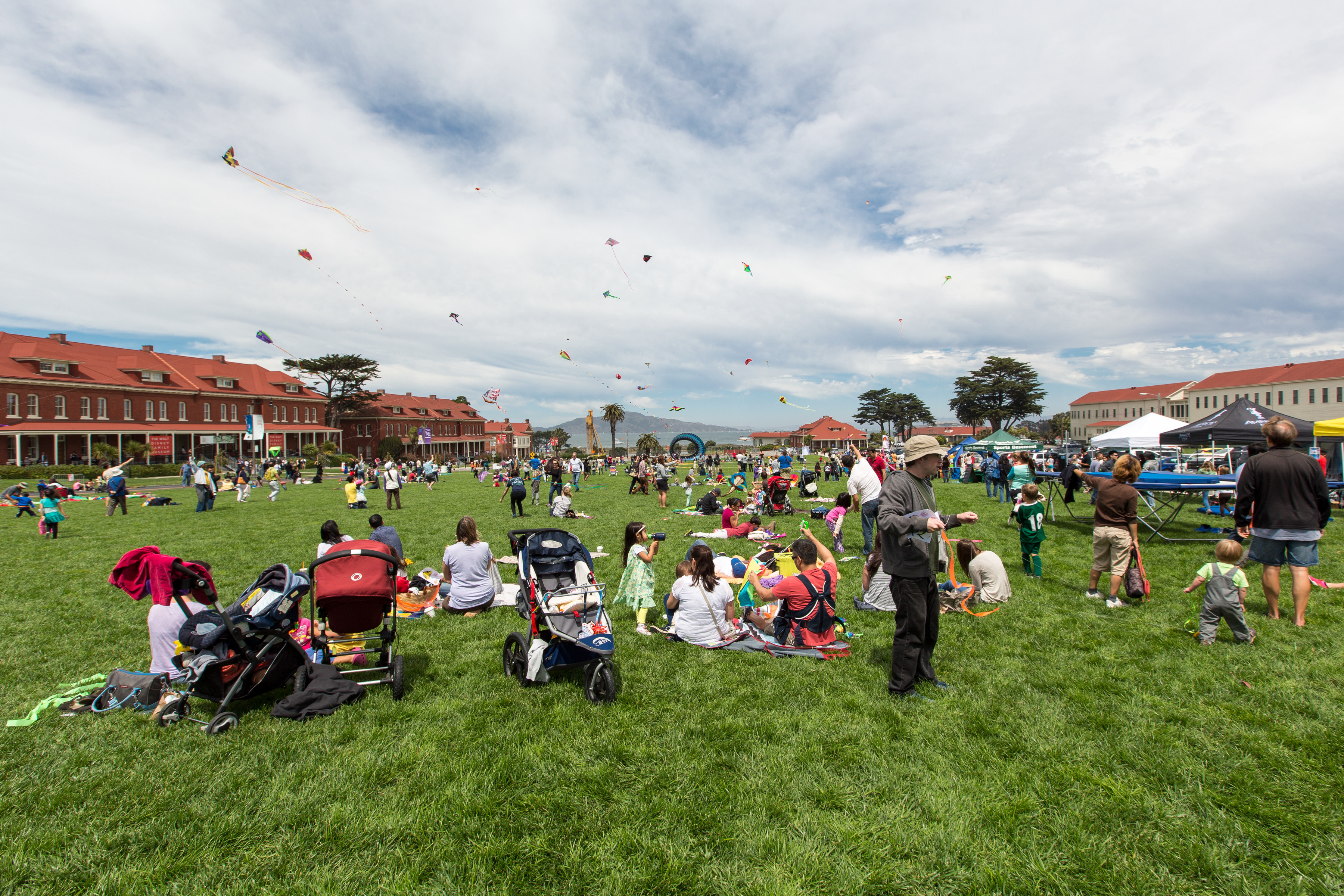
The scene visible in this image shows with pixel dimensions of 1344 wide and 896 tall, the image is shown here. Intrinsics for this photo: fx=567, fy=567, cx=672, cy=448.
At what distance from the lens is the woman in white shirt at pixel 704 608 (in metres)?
5.94

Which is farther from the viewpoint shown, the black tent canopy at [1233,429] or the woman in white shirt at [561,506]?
the woman in white shirt at [561,506]

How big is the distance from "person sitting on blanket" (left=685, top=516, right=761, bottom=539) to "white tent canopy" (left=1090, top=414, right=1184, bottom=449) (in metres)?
15.6

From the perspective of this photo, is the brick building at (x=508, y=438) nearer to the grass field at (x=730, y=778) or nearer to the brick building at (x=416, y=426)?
the brick building at (x=416, y=426)

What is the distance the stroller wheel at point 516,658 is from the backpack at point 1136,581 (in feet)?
23.7

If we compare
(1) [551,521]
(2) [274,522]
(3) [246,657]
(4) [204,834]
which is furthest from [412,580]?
(2) [274,522]

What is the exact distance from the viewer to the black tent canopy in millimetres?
15117

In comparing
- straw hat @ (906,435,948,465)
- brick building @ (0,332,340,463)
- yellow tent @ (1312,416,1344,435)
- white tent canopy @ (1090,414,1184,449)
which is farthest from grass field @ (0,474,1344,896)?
brick building @ (0,332,340,463)

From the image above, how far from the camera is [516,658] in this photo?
17.2 feet

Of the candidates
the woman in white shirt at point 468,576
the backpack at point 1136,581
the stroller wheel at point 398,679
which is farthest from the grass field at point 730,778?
the woman in white shirt at point 468,576

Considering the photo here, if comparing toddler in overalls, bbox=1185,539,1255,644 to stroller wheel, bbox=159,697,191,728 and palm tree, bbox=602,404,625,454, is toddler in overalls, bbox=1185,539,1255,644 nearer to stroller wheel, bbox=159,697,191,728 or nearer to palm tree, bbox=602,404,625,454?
stroller wheel, bbox=159,697,191,728

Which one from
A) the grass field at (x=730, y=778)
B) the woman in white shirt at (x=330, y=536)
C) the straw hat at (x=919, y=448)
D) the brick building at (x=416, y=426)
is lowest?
the grass field at (x=730, y=778)

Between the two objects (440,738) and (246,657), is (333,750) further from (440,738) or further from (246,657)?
(246,657)

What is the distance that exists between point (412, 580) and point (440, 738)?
465cm

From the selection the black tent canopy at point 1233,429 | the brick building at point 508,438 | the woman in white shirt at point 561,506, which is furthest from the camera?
the brick building at point 508,438
